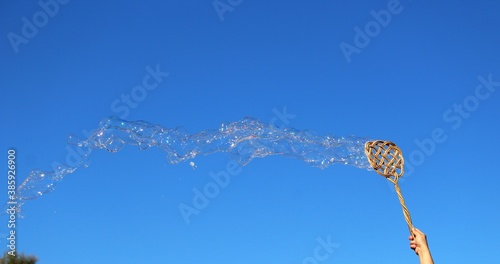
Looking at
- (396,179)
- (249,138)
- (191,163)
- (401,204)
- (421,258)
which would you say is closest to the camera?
(421,258)

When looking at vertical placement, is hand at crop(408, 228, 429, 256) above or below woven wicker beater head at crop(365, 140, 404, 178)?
below

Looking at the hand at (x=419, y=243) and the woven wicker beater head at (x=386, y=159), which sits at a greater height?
the woven wicker beater head at (x=386, y=159)

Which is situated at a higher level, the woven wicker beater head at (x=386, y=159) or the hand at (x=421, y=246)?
the woven wicker beater head at (x=386, y=159)

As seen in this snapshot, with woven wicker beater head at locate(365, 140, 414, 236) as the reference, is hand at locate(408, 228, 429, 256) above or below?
below

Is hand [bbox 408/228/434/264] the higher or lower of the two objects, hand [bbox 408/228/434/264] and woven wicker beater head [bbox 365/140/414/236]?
the lower

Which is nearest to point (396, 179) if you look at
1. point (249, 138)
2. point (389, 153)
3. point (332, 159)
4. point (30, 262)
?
point (389, 153)

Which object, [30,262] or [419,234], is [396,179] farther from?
[30,262]

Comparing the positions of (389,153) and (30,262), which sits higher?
(30,262)

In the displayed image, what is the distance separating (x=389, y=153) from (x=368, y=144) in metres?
0.43

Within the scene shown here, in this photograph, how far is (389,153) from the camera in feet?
34.2

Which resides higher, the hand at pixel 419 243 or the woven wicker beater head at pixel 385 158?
the woven wicker beater head at pixel 385 158

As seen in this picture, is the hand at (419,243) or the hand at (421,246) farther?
the hand at (419,243)

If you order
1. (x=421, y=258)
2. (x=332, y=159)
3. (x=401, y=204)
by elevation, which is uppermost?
(x=332, y=159)

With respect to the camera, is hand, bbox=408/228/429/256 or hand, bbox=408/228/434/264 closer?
hand, bbox=408/228/434/264
